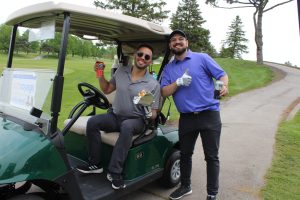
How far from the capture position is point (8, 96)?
3209 mm

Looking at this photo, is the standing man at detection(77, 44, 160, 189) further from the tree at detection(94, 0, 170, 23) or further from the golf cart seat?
the tree at detection(94, 0, 170, 23)

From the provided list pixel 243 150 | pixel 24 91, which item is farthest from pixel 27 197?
pixel 243 150

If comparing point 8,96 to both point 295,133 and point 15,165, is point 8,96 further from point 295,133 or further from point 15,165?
point 295,133

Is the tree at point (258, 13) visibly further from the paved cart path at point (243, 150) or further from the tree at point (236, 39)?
the tree at point (236, 39)

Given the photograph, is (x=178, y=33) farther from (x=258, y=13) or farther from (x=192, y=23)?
(x=192, y=23)

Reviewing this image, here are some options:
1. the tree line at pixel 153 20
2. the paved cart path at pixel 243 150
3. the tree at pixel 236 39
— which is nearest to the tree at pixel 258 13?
the tree line at pixel 153 20

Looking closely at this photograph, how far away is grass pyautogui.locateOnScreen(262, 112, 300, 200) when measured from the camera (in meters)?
4.19

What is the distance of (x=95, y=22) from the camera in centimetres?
347

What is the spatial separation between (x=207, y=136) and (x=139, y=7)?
30.8 metres

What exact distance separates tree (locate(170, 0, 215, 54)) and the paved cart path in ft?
84.0

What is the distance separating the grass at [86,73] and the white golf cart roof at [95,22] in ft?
1.10

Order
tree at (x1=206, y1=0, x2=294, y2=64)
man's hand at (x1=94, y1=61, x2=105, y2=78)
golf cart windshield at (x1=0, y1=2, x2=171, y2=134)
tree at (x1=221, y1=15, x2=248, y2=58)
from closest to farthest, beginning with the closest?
1. golf cart windshield at (x1=0, y1=2, x2=171, y2=134)
2. man's hand at (x1=94, y1=61, x2=105, y2=78)
3. tree at (x1=206, y1=0, x2=294, y2=64)
4. tree at (x1=221, y1=15, x2=248, y2=58)

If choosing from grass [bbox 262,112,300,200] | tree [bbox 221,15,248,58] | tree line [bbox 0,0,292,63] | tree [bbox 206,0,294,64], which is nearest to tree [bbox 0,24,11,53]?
tree line [bbox 0,0,292,63]

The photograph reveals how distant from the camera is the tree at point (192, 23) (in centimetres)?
3784
